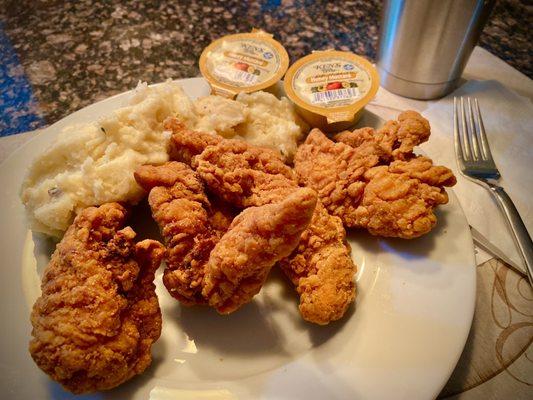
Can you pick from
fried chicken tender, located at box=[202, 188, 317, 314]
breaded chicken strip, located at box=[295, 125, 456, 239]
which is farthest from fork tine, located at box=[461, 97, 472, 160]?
fried chicken tender, located at box=[202, 188, 317, 314]

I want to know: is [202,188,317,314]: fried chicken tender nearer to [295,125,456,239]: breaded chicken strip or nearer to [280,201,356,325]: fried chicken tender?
[280,201,356,325]: fried chicken tender

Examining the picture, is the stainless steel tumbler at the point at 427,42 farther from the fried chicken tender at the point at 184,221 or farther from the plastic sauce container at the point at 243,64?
the fried chicken tender at the point at 184,221

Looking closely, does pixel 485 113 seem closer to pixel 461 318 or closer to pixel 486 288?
pixel 486 288

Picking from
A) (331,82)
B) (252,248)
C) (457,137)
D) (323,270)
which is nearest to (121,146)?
(252,248)

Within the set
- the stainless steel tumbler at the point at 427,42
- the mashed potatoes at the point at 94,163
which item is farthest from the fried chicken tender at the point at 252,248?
the stainless steel tumbler at the point at 427,42

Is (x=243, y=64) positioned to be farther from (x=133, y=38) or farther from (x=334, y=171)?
(x=133, y=38)

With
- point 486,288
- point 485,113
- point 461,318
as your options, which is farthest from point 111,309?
point 485,113
